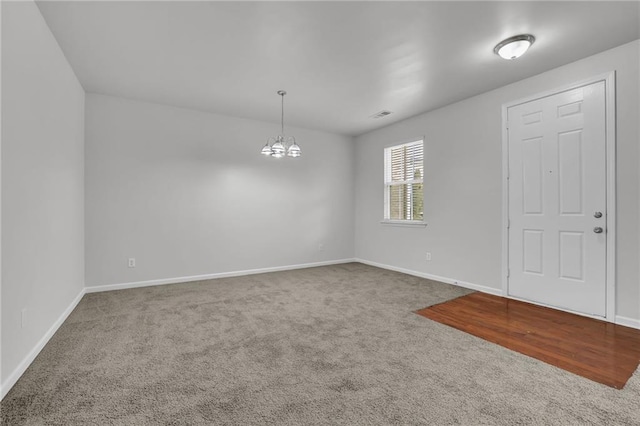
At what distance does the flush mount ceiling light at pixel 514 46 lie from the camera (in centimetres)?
259

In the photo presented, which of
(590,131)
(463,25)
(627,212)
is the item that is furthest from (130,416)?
(590,131)

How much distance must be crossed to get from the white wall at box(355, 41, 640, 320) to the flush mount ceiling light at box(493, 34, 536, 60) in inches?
35.3

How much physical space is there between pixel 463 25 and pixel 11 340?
3.96 m

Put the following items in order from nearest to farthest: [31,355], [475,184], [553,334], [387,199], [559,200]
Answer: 1. [31,355]
2. [553,334]
3. [559,200]
4. [475,184]
5. [387,199]

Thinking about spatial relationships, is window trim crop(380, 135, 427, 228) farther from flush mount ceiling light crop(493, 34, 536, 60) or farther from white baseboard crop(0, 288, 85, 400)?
white baseboard crop(0, 288, 85, 400)

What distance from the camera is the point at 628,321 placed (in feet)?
8.95

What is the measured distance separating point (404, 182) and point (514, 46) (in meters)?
2.71

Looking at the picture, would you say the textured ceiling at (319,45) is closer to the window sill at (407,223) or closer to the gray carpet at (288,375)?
the window sill at (407,223)

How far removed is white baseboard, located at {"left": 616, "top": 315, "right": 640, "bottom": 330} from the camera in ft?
8.79

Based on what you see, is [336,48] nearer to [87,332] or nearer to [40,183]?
[40,183]

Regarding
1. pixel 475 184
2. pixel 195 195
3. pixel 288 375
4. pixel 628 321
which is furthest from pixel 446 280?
pixel 195 195

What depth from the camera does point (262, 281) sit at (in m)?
4.50

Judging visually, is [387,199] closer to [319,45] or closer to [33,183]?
[319,45]

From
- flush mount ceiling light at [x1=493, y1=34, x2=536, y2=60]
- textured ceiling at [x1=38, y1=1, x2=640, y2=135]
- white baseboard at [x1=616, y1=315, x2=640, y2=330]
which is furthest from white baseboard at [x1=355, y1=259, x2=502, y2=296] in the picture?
flush mount ceiling light at [x1=493, y1=34, x2=536, y2=60]
